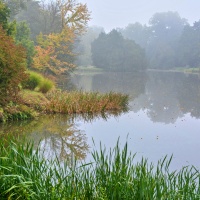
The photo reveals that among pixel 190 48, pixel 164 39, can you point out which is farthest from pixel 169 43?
pixel 190 48

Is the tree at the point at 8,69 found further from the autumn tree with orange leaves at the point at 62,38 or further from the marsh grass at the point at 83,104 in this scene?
the autumn tree with orange leaves at the point at 62,38

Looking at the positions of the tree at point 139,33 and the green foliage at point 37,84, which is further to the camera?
the tree at point 139,33

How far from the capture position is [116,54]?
57.8 metres

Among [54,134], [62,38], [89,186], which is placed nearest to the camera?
[89,186]

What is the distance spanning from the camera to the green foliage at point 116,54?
188 ft

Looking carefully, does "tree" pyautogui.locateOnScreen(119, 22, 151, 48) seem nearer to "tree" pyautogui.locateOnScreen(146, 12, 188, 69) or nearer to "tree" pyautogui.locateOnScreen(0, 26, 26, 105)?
"tree" pyautogui.locateOnScreen(146, 12, 188, 69)

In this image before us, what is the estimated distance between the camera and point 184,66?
6631 cm

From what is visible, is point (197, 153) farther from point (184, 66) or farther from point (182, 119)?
point (184, 66)

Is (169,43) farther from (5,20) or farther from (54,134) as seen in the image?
(54,134)

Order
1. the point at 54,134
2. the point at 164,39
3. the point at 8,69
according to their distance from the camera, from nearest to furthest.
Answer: the point at 54,134
the point at 8,69
the point at 164,39

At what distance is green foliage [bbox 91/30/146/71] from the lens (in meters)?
57.4

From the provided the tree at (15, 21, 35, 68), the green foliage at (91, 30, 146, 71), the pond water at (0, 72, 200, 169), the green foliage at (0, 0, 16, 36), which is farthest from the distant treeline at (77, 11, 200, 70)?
the pond water at (0, 72, 200, 169)

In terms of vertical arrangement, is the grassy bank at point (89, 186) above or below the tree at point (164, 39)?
below

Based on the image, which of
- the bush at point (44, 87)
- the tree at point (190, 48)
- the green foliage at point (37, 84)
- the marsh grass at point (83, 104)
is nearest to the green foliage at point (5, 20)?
the green foliage at point (37, 84)
